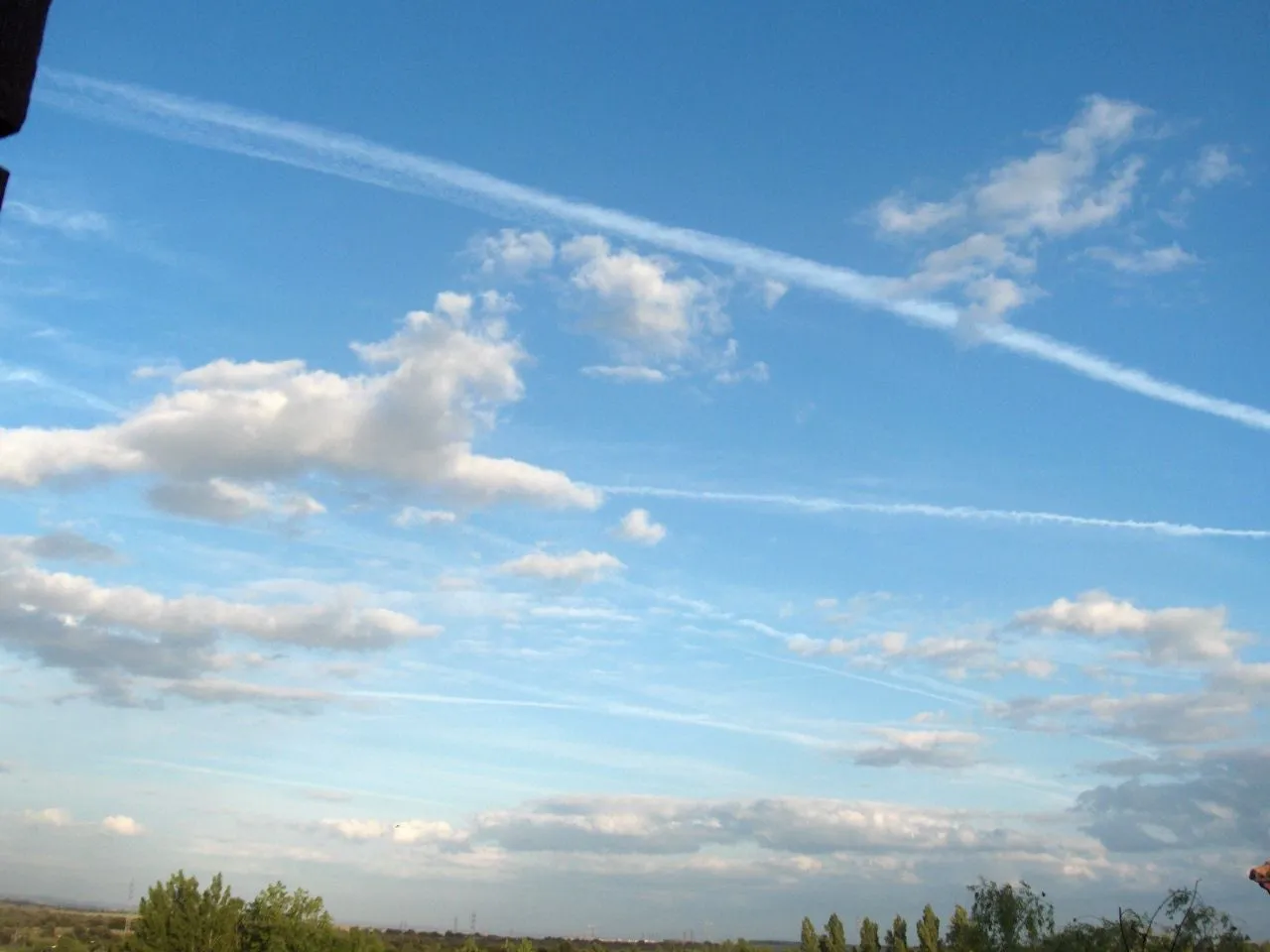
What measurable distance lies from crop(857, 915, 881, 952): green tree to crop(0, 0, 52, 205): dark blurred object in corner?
12040 centimetres

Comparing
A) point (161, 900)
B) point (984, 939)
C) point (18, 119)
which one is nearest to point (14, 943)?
point (161, 900)

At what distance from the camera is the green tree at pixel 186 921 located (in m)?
73.3

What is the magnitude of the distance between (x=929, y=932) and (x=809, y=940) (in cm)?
1550

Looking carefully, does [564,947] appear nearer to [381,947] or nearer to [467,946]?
[467,946]

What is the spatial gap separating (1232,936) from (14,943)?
142m

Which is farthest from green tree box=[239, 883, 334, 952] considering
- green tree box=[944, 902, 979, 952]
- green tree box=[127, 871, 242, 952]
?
green tree box=[944, 902, 979, 952]

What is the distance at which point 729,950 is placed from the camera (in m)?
126

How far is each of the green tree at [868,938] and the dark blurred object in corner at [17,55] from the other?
120399mm

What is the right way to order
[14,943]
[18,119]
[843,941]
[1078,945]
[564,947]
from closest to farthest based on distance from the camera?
[18,119], [1078,945], [843,941], [14,943], [564,947]

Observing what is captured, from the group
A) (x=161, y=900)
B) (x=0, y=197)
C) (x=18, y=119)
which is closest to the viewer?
(x=0, y=197)

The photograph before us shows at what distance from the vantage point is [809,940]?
392 ft

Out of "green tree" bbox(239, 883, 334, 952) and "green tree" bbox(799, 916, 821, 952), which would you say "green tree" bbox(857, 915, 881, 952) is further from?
"green tree" bbox(239, 883, 334, 952)

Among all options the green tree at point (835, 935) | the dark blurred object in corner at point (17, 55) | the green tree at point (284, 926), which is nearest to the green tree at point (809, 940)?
the green tree at point (835, 935)

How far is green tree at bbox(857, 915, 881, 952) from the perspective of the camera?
11131cm
